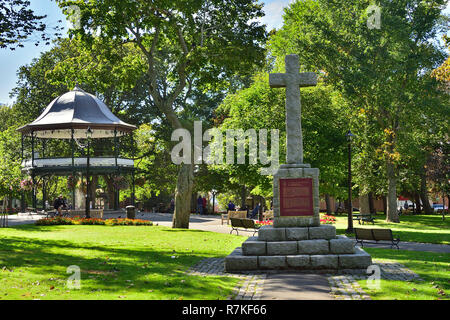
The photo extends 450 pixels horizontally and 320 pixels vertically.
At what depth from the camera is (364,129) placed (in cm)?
3528

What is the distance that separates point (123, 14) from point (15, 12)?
717 centimetres

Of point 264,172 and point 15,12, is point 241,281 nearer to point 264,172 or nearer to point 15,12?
point 15,12

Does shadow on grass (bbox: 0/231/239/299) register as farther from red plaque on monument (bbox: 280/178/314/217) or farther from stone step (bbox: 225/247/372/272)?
red plaque on monument (bbox: 280/178/314/217)

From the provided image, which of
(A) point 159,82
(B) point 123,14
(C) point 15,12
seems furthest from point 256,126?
(A) point 159,82

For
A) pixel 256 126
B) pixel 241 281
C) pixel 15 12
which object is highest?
pixel 15 12

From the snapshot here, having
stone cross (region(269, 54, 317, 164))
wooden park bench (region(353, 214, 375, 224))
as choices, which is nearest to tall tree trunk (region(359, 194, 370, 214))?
wooden park bench (region(353, 214, 375, 224))

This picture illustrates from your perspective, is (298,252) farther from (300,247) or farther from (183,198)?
(183,198)

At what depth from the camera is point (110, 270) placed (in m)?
10.2

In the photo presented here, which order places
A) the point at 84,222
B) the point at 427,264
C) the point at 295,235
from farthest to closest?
the point at 84,222, the point at 427,264, the point at 295,235

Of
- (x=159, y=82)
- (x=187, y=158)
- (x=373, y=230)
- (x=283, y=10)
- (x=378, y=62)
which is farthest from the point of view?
(x=159, y=82)

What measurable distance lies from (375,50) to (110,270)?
27021 millimetres

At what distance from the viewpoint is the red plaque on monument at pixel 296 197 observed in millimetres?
12133

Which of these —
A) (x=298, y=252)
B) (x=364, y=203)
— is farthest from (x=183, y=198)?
(x=364, y=203)

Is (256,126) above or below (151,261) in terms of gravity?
above
